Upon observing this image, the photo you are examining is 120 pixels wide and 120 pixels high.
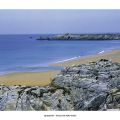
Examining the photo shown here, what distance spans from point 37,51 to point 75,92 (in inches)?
14.0

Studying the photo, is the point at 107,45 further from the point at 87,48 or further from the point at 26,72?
the point at 26,72

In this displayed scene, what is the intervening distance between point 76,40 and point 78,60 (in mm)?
135

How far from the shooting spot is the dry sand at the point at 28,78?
3.83 meters

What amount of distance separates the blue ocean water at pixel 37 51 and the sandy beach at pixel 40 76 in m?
0.03

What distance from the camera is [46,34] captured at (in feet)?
12.6

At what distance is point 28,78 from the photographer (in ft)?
12.6
